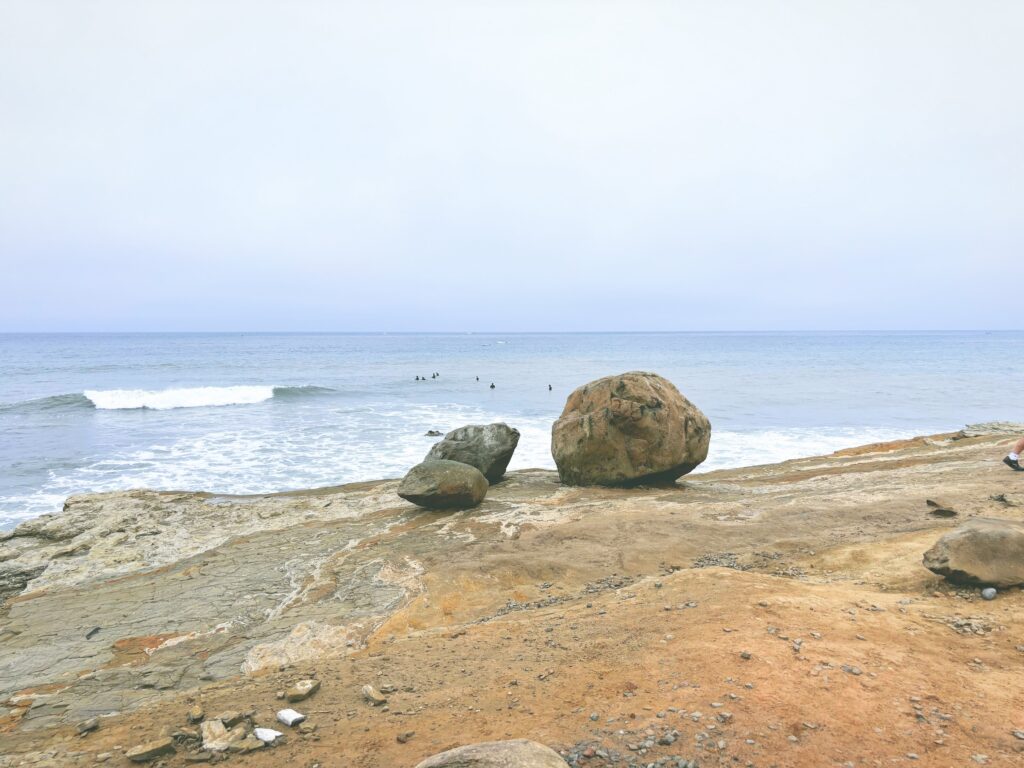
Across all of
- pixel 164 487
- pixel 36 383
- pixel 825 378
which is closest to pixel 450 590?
pixel 164 487

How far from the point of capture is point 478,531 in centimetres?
904

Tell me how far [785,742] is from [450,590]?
420cm

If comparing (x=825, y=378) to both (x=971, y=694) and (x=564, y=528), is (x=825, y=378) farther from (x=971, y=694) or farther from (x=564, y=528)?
(x=971, y=694)

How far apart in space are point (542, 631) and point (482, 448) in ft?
24.1

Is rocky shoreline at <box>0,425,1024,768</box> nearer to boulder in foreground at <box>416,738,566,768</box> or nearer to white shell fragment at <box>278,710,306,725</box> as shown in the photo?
white shell fragment at <box>278,710,306,725</box>

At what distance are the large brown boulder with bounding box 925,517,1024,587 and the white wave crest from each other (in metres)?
32.8

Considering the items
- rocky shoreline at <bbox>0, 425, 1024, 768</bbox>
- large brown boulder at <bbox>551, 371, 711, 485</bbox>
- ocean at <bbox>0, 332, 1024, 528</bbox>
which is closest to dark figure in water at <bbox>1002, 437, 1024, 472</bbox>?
rocky shoreline at <bbox>0, 425, 1024, 768</bbox>

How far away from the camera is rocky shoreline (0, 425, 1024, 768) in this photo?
11.5 feet

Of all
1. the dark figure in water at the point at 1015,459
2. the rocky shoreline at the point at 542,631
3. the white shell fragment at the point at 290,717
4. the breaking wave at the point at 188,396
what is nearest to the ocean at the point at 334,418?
the breaking wave at the point at 188,396

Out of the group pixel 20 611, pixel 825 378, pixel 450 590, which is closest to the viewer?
pixel 450 590

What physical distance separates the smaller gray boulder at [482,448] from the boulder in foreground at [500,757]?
30.6 ft

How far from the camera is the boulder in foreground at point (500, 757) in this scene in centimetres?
283

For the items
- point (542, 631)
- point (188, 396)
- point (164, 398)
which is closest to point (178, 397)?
point (188, 396)

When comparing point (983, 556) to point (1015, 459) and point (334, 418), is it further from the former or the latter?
point (334, 418)
